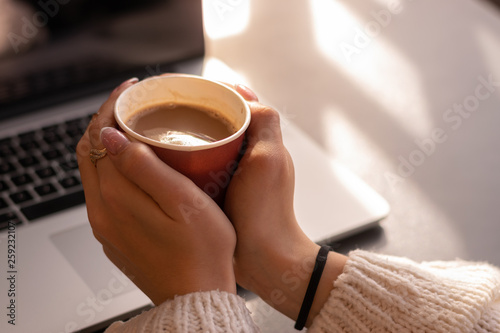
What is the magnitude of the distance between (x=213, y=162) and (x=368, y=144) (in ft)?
1.63

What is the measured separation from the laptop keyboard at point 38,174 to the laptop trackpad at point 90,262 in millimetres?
52

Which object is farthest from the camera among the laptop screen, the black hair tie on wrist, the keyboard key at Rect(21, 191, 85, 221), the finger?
the laptop screen

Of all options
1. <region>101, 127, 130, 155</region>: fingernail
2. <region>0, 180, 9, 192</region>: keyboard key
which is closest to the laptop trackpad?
<region>0, 180, 9, 192</region>: keyboard key

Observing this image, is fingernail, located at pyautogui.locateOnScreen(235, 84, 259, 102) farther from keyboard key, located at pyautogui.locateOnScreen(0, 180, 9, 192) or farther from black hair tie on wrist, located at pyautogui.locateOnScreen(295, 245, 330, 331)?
keyboard key, located at pyautogui.locateOnScreen(0, 180, 9, 192)

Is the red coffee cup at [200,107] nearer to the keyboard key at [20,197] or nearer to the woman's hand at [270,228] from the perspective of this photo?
the woman's hand at [270,228]

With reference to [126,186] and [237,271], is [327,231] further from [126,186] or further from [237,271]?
[126,186]

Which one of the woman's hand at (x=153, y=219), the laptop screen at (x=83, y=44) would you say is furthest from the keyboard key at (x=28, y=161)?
the woman's hand at (x=153, y=219)

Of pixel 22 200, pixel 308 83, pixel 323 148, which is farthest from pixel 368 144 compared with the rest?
pixel 22 200

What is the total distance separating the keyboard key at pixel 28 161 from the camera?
33.3 inches

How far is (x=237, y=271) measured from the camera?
2.34ft

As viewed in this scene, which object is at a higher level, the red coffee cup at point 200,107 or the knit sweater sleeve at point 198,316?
the red coffee cup at point 200,107

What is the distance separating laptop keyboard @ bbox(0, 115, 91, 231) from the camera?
796mm

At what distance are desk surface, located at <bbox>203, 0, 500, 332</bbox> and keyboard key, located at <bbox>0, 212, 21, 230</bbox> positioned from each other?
1.08ft

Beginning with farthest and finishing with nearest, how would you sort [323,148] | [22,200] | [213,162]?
[323,148], [22,200], [213,162]
